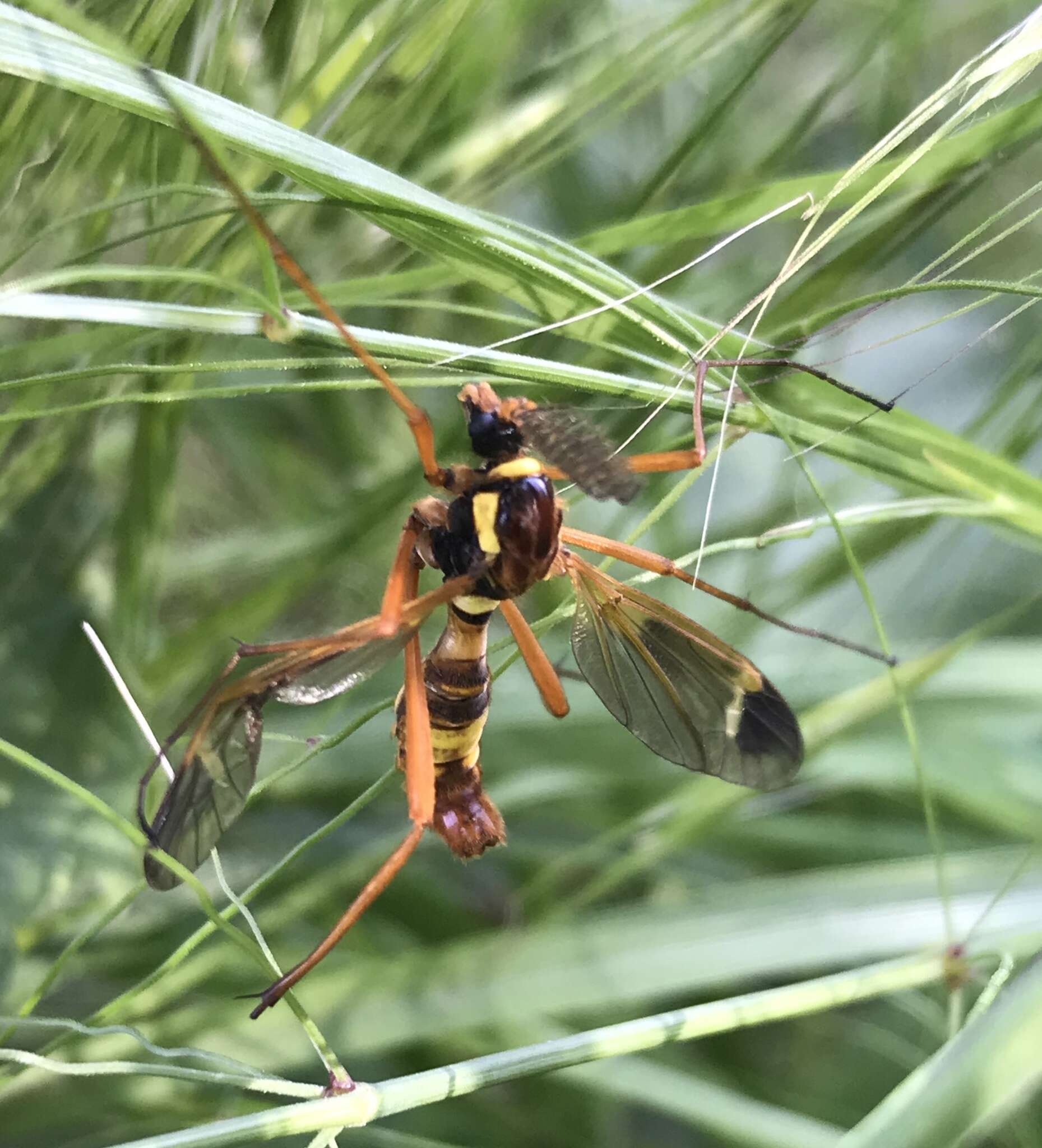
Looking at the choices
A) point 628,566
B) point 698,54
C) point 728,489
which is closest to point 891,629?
point 728,489

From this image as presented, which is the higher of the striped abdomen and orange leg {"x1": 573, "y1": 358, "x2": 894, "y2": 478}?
orange leg {"x1": 573, "y1": 358, "x2": 894, "y2": 478}

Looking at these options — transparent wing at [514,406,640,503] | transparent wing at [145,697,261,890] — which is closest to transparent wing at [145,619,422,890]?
transparent wing at [145,697,261,890]

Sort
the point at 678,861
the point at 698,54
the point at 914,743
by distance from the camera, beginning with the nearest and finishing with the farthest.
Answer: the point at 914,743 < the point at 698,54 < the point at 678,861

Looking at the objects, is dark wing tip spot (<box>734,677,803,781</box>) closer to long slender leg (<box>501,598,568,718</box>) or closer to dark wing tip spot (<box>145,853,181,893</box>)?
long slender leg (<box>501,598,568,718</box>)

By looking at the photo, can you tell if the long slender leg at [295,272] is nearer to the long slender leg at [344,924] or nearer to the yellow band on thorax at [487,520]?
the yellow band on thorax at [487,520]

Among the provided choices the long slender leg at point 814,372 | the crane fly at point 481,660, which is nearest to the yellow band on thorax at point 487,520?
the crane fly at point 481,660

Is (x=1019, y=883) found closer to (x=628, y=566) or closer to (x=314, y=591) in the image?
(x=628, y=566)
